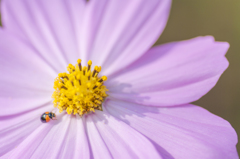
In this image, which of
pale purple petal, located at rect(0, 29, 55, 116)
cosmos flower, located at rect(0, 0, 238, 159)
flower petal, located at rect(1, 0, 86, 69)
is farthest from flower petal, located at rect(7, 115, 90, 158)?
flower petal, located at rect(1, 0, 86, 69)

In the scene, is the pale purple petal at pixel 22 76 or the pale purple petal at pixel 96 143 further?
the pale purple petal at pixel 22 76

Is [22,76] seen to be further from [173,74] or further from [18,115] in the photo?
[173,74]

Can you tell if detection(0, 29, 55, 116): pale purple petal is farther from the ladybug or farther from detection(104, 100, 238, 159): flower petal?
A: detection(104, 100, 238, 159): flower petal

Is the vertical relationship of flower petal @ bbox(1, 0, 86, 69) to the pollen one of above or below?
above

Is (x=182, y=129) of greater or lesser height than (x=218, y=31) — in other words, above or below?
below

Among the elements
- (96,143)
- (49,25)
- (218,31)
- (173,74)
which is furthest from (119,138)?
(218,31)

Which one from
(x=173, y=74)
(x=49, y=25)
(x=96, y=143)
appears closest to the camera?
(x=96, y=143)

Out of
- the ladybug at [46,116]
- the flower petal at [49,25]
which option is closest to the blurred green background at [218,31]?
the flower petal at [49,25]

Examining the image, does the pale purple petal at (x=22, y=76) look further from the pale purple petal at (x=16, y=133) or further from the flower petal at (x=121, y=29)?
the flower petal at (x=121, y=29)
